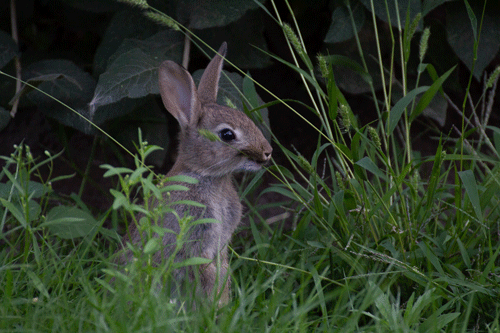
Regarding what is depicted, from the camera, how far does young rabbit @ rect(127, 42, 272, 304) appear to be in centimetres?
271

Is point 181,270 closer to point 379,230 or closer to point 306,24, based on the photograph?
point 379,230

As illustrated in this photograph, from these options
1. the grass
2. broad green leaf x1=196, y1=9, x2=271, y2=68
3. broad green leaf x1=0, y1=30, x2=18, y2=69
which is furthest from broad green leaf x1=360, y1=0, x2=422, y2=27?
broad green leaf x1=0, y1=30, x2=18, y2=69

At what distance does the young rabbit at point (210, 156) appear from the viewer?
2.71 meters

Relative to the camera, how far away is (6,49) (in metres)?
3.33

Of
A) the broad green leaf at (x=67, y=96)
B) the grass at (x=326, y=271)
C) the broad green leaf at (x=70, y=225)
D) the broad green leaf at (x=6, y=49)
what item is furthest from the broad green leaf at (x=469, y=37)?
the broad green leaf at (x=6, y=49)

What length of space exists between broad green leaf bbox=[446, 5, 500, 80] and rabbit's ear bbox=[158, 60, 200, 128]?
1561mm

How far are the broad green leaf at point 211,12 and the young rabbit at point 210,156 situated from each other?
20 cm

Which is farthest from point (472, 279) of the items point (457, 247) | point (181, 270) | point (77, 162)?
point (77, 162)

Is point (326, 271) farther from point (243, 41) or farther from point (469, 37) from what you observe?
point (469, 37)

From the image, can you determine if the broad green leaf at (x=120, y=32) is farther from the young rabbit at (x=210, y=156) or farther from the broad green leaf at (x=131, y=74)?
the young rabbit at (x=210, y=156)

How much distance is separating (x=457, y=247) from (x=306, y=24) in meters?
2.06

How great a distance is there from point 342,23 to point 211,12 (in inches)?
28.3

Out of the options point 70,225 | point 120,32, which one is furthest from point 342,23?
point 70,225

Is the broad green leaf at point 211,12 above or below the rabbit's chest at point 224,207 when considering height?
above
